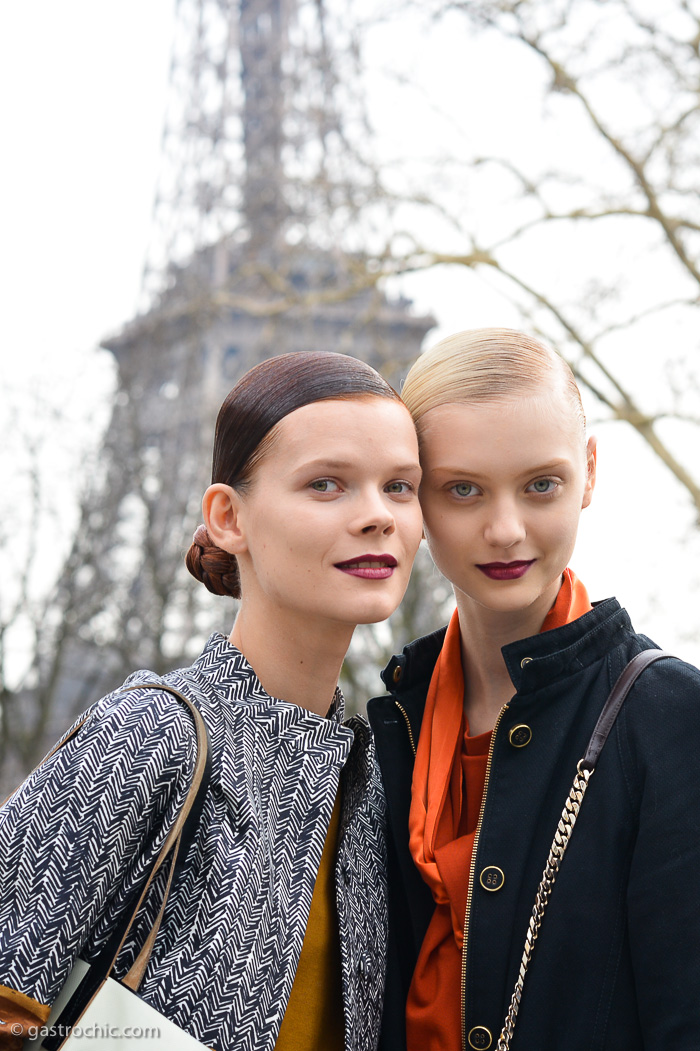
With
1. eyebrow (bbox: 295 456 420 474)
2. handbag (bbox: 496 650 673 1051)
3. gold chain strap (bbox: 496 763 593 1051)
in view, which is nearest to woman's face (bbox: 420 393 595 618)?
eyebrow (bbox: 295 456 420 474)

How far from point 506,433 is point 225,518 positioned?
63 cm

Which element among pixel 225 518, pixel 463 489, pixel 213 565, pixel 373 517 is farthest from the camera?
pixel 213 565

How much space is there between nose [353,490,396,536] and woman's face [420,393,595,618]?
140 mm

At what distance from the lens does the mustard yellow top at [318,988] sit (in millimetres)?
2068

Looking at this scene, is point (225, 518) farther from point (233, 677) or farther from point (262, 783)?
point (262, 783)

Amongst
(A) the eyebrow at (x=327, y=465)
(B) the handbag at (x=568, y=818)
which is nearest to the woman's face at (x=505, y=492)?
(A) the eyebrow at (x=327, y=465)

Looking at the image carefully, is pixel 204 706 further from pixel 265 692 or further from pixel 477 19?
pixel 477 19

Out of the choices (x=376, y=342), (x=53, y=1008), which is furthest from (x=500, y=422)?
(x=376, y=342)

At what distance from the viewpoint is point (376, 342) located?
12133mm

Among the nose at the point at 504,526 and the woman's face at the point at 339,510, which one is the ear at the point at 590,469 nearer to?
the nose at the point at 504,526

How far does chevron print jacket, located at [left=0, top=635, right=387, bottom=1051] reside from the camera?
6.07ft

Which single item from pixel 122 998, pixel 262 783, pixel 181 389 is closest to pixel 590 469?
pixel 262 783

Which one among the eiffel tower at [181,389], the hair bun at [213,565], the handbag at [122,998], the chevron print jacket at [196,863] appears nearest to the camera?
the handbag at [122,998]

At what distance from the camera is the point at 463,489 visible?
224 cm
